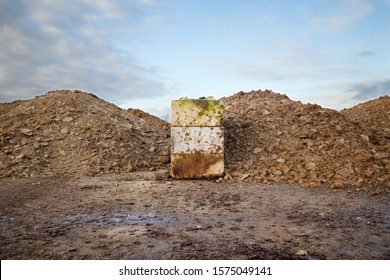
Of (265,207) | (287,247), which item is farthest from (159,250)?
(265,207)

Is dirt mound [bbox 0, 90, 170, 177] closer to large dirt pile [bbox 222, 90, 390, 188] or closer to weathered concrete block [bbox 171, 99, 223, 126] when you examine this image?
weathered concrete block [bbox 171, 99, 223, 126]

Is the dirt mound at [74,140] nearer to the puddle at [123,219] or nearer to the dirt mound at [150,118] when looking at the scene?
the dirt mound at [150,118]

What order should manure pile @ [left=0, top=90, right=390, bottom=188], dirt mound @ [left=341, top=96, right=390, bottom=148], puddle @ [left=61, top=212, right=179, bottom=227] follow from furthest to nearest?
dirt mound @ [left=341, top=96, right=390, bottom=148]
manure pile @ [left=0, top=90, right=390, bottom=188]
puddle @ [left=61, top=212, right=179, bottom=227]

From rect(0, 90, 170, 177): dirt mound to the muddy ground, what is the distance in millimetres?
1560

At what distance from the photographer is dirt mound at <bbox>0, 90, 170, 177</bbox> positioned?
7754 mm

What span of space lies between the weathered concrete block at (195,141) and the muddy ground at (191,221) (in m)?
0.69

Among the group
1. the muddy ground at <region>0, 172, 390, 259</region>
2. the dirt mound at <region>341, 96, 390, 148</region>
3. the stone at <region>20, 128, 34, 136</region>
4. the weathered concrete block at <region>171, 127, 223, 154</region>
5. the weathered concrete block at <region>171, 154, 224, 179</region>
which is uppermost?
the dirt mound at <region>341, 96, 390, 148</region>

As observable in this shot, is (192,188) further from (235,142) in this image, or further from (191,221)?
(235,142)

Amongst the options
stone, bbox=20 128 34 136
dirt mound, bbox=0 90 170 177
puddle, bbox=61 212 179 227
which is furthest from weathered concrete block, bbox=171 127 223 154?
stone, bbox=20 128 34 136

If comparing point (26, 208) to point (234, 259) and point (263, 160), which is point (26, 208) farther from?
point (263, 160)

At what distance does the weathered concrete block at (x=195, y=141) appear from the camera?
645 cm

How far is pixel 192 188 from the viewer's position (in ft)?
18.8

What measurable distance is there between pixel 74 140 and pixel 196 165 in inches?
158

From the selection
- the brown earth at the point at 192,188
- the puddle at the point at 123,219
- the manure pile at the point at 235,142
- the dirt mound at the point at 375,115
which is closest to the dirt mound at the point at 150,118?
the manure pile at the point at 235,142
